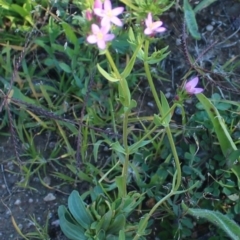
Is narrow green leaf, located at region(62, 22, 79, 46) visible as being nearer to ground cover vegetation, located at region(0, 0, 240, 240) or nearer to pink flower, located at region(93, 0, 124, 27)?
ground cover vegetation, located at region(0, 0, 240, 240)

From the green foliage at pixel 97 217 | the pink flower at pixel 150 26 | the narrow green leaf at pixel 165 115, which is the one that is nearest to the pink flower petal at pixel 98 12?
the pink flower at pixel 150 26

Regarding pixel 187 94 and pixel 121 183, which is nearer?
pixel 187 94

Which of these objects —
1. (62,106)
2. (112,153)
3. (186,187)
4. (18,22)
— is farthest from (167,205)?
(18,22)

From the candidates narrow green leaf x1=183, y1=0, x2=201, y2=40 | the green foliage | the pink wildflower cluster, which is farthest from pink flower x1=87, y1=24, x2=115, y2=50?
narrow green leaf x1=183, y1=0, x2=201, y2=40

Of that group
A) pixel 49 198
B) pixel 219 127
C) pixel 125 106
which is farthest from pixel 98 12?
pixel 49 198

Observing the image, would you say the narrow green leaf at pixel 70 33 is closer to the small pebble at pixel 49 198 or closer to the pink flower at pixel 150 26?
the small pebble at pixel 49 198

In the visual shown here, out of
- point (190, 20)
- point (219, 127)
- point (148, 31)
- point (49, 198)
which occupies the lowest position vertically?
point (49, 198)

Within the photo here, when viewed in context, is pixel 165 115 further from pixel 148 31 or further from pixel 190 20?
pixel 190 20

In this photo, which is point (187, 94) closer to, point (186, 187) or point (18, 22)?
point (186, 187)
